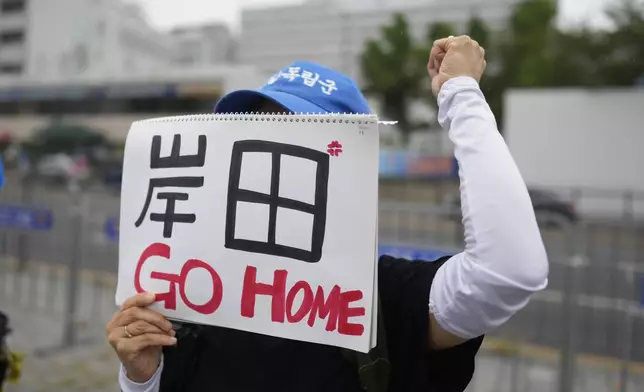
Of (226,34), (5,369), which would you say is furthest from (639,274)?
(226,34)

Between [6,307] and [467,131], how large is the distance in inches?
252

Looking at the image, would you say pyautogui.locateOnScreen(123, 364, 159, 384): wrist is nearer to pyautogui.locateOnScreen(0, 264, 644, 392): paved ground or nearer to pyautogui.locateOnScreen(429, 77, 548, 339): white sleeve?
pyautogui.locateOnScreen(429, 77, 548, 339): white sleeve

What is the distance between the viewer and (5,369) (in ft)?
8.84

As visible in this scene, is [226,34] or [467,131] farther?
[226,34]

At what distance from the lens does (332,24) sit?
53.2 m

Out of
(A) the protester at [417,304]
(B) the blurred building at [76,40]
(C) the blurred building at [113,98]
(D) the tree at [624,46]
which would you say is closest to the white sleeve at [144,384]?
(A) the protester at [417,304]

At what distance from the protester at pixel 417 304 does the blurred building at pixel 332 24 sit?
39110mm

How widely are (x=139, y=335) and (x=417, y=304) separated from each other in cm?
64

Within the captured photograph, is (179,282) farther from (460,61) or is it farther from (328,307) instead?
(460,61)

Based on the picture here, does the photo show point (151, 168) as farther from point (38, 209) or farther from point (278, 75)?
point (38, 209)

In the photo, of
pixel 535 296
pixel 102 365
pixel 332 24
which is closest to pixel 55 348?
pixel 102 365

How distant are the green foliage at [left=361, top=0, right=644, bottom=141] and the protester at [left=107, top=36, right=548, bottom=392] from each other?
512 inches

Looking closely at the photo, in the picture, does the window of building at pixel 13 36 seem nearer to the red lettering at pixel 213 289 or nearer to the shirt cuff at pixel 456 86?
the red lettering at pixel 213 289

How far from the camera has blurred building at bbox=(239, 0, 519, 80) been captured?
42.0 m
